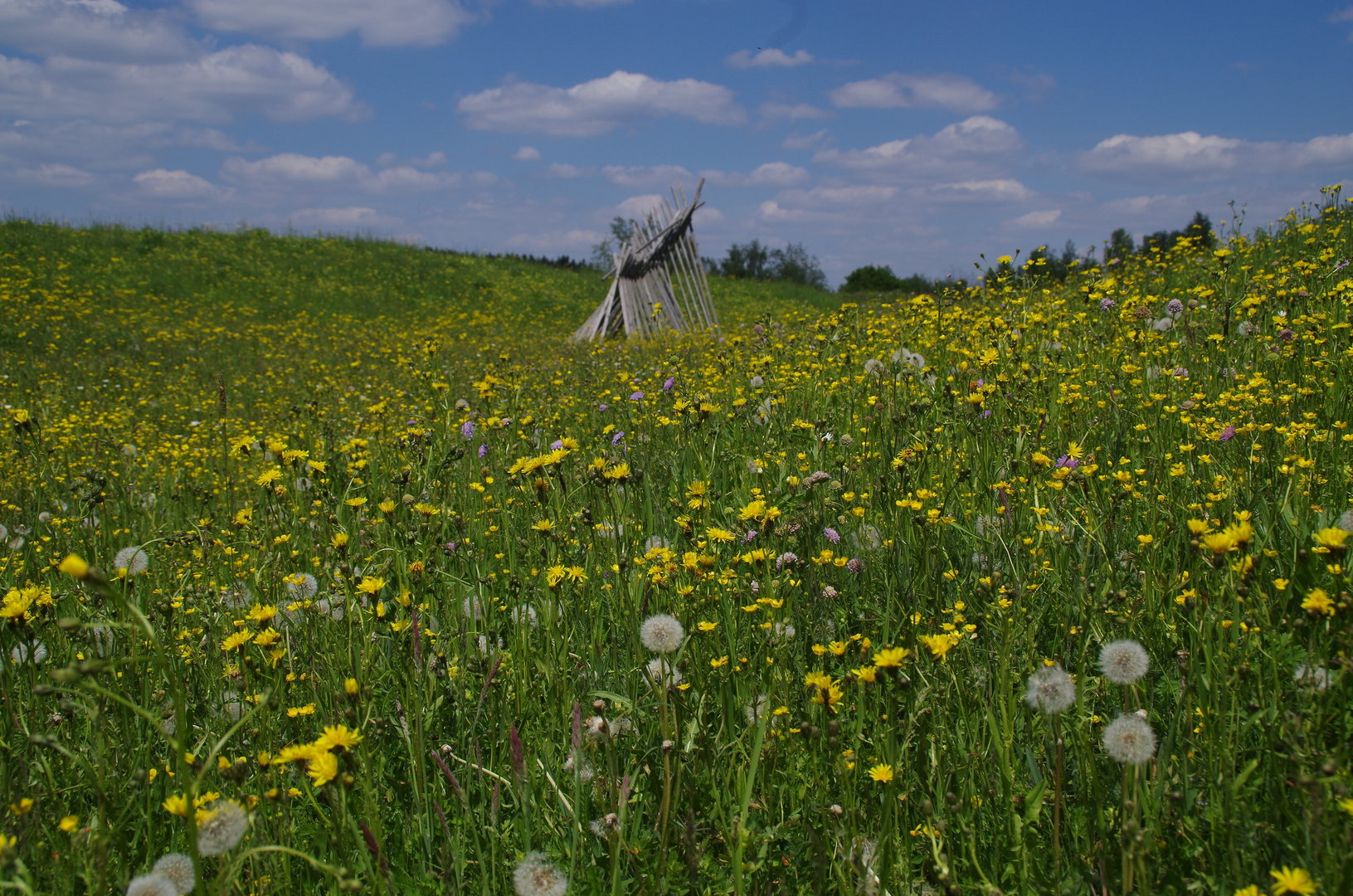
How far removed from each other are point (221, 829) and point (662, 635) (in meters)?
0.85

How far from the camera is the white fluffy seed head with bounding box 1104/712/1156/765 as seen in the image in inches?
47.6

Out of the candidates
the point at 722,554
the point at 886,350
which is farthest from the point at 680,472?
the point at 886,350

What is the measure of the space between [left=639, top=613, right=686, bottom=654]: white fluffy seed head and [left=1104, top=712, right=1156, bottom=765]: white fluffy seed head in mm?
825

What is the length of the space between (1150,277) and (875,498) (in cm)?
619

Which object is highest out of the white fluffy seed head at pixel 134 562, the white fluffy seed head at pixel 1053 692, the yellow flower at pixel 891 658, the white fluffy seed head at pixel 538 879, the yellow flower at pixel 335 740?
the yellow flower at pixel 891 658

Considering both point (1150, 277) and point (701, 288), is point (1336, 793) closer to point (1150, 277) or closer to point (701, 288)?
point (1150, 277)

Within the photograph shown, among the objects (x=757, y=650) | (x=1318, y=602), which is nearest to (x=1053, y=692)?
(x=1318, y=602)

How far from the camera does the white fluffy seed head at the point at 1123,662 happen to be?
4.41 ft

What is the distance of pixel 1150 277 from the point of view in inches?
285

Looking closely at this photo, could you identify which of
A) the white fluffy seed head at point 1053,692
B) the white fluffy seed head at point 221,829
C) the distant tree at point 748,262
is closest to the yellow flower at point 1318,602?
the white fluffy seed head at point 1053,692

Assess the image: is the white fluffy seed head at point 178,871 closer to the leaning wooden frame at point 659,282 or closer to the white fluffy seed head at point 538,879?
the white fluffy seed head at point 538,879

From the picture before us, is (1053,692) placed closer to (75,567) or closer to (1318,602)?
(1318,602)

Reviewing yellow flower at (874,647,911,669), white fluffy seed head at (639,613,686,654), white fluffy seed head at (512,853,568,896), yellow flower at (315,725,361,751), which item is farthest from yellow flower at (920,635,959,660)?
yellow flower at (315,725,361,751)

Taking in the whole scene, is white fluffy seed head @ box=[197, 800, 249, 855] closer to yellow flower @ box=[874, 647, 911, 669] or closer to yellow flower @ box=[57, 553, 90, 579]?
yellow flower @ box=[57, 553, 90, 579]
